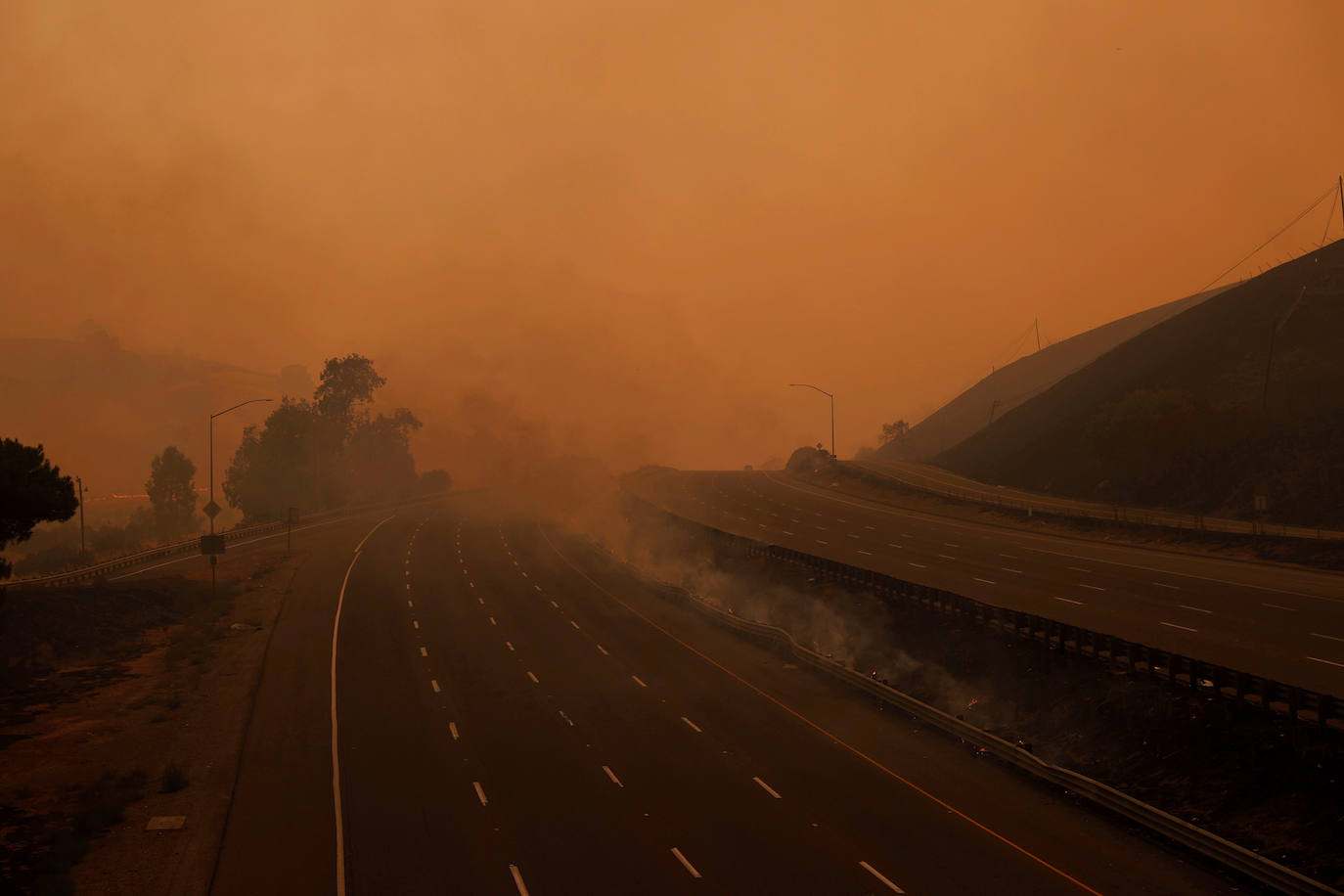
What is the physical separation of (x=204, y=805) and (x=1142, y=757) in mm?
25587

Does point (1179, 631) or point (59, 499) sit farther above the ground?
point (59, 499)

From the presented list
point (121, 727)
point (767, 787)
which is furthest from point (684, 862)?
point (121, 727)

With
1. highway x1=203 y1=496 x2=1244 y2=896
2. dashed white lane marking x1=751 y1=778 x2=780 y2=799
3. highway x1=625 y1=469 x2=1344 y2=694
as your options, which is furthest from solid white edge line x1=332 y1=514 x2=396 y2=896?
highway x1=625 y1=469 x2=1344 y2=694

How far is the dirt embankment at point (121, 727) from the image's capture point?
889 inches

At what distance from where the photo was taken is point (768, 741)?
3052 cm

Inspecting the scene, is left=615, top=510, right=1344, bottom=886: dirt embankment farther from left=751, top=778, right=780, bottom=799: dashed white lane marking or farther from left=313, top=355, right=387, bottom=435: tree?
left=313, top=355, right=387, bottom=435: tree

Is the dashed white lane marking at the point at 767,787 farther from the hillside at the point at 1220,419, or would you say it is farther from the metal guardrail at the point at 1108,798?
the hillside at the point at 1220,419

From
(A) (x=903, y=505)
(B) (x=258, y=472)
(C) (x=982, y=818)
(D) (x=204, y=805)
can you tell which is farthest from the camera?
(B) (x=258, y=472)

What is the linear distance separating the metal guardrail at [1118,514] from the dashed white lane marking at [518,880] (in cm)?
4824

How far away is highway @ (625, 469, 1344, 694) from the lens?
32281mm

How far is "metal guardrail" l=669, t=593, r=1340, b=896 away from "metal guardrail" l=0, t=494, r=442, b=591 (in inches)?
1453

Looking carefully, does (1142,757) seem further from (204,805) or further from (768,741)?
(204,805)

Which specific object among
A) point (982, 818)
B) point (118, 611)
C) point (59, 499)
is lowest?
point (982, 818)

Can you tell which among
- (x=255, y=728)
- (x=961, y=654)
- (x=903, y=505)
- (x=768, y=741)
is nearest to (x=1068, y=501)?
(x=903, y=505)
